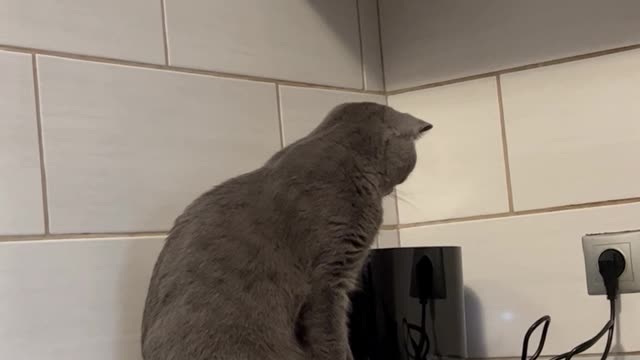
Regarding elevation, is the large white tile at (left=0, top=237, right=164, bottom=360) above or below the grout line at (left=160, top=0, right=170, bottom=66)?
below

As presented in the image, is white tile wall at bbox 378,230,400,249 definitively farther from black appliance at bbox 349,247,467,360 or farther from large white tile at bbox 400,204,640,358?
black appliance at bbox 349,247,467,360

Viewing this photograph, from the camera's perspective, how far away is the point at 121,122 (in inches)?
39.4

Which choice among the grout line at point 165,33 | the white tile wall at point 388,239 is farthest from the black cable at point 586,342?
the grout line at point 165,33

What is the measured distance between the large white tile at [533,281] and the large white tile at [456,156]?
0.03 meters

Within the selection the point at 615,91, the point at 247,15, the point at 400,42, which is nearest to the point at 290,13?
the point at 247,15

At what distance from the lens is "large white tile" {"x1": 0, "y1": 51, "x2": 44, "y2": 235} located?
2.93 feet

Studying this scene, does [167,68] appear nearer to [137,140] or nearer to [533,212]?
[137,140]

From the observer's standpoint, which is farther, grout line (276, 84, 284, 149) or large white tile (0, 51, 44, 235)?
grout line (276, 84, 284, 149)

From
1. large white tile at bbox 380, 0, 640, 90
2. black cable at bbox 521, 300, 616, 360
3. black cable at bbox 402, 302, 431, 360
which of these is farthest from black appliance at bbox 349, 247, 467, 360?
large white tile at bbox 380, 0, 640, 90

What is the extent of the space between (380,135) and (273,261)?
19cm

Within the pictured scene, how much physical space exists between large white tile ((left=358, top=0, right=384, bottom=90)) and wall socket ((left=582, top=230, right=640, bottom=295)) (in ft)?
1.29

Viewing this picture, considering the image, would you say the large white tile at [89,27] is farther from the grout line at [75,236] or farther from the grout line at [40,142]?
the grout line at [75,236]

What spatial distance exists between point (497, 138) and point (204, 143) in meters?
0.42

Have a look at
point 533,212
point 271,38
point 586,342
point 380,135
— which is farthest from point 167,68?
point 586,342
